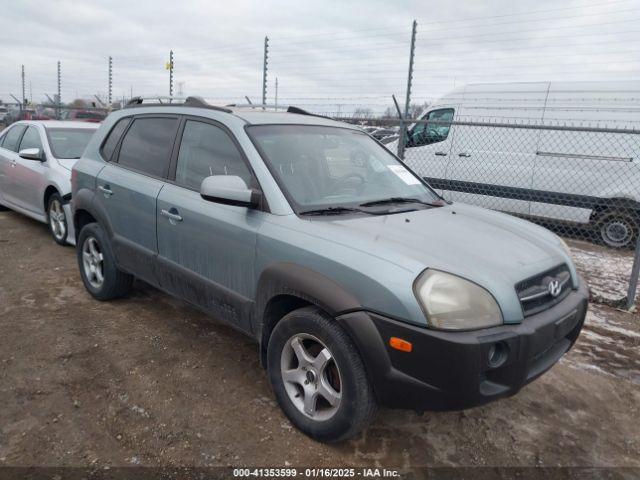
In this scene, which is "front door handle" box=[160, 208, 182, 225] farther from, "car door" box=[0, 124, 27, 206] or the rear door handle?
"car door" box=[0, 124, 27, 206]

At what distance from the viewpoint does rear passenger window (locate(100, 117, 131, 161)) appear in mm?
4148

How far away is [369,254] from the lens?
230cm


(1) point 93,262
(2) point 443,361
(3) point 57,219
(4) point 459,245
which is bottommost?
(1) point 93,262

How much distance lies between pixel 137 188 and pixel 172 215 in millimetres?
556

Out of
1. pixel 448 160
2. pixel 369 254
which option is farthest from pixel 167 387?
pixel 448 160

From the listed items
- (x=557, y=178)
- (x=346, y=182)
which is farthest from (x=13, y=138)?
(x=557, y=178)

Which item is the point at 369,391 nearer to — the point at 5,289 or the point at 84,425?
the point at 84,425

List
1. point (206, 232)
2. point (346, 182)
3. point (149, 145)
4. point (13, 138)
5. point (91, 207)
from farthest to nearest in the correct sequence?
1. point (13, 138)
2. point (91, 207)
3. point (149, 145)
4. point (346, 182)
5. point (206, 232)

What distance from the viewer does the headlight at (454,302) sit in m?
2.13

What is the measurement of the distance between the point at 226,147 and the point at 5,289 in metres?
3.02

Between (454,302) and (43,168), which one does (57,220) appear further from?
(454,302)

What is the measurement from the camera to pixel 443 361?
6.89 ft

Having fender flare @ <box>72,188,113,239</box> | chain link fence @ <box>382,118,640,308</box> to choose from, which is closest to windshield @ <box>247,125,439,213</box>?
fender flare @ <box>72,188,113,239</box>

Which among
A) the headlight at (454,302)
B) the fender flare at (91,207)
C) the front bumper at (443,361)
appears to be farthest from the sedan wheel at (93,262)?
the headlight at (454,302)
